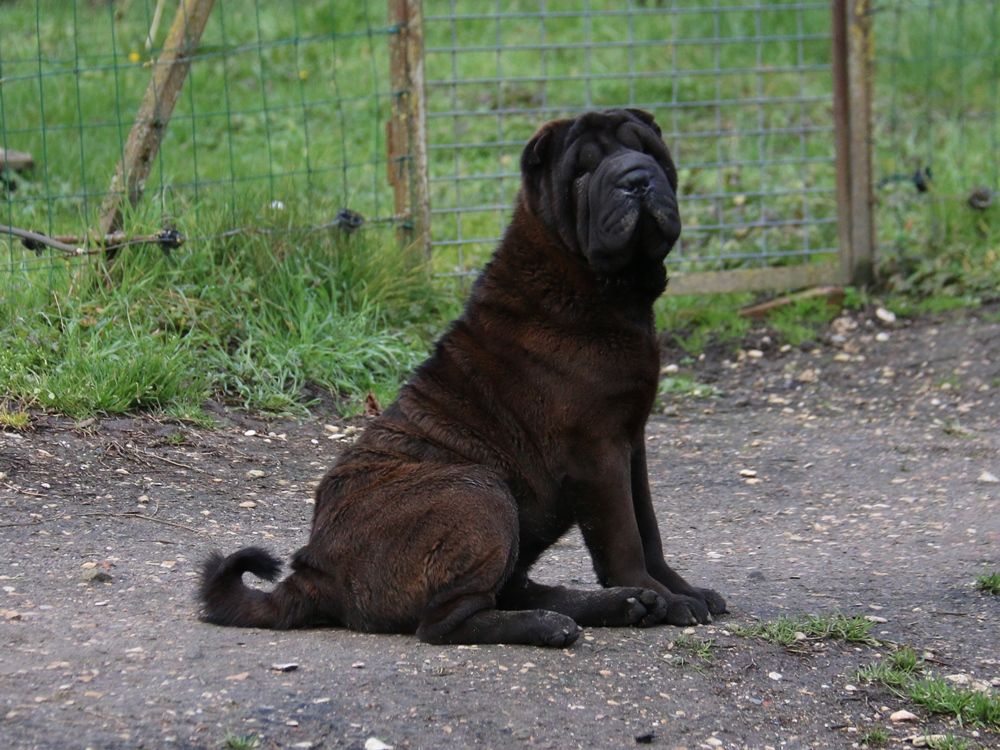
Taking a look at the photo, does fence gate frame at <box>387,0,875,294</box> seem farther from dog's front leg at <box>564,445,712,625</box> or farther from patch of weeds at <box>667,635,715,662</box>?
patch of weeds at <box>667,635,715,662</box>

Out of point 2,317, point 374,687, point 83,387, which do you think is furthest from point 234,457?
point 374,687

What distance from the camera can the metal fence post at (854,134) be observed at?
332 inches

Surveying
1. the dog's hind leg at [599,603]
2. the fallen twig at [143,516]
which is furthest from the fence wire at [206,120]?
the dog's hind leg at [599,603]

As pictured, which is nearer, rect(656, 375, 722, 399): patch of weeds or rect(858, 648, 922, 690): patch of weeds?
rect(858, 648, 922, 690): patch of weeds

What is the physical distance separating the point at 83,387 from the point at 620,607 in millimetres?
3038

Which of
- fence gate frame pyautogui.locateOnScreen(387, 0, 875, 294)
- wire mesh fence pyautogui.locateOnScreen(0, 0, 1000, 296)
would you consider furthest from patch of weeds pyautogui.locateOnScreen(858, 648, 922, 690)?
fence gate frame pyautogui.locateOnScreen(387, 0, 875, 294)

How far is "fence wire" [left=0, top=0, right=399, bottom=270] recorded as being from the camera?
713 centimetres

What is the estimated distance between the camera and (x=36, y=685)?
11.1 ft

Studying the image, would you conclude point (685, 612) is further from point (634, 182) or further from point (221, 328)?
point (221, 328)

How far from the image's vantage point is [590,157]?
4.12 m

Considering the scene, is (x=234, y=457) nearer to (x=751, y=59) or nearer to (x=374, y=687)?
(x=374, y=687)

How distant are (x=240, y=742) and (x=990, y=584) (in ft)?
8.74

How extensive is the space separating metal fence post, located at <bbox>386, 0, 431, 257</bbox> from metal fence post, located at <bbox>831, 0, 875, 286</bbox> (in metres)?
2.70

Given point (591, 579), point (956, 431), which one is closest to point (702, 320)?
point (956, 431)
